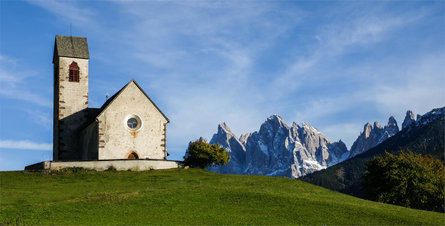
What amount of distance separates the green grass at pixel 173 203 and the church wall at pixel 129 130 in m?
9.53

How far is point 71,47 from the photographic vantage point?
72.2 m

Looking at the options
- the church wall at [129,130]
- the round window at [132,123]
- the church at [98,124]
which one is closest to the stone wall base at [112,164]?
the church at [98,124]

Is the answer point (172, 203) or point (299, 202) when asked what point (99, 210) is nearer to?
point (172, 203)

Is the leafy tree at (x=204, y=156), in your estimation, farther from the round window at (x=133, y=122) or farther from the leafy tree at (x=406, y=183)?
the leafy tree at (x=406, y=183)

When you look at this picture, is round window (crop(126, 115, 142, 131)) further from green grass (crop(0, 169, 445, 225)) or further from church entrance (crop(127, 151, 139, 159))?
green grass (crop(0, 169, 445, 225))

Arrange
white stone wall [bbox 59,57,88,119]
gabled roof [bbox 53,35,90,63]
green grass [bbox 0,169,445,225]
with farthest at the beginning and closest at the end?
gabled roof [bbox 53,35,90,63] → white stone wall [bbox 59,57,88,119] → green grass [bbox 0,169,445,225]

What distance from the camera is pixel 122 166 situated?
5856 centimetres

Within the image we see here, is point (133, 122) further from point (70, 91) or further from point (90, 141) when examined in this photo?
point (70, 91)

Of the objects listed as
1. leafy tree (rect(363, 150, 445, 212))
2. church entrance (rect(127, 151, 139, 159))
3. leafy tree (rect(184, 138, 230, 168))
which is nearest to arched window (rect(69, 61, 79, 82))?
church entrance (rect(127, 151, 139, 159))

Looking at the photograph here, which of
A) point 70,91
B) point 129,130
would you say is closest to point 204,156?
point 129,130

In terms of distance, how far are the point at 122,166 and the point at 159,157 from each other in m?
7.30

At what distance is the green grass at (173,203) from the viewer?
35188mm

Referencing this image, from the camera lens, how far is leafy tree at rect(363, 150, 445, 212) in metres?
69.8

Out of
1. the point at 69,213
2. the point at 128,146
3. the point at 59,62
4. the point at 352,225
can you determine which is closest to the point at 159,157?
the point at 128,146
